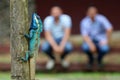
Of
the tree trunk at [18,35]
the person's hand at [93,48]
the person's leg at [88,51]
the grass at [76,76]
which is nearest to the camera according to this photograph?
the tree trunk at [18,35]

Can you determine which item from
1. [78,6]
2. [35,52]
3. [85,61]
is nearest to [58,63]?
[85,61]

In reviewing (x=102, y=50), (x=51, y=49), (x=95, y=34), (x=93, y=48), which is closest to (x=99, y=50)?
(x=102, y=50)

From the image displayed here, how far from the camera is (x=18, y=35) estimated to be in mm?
3279

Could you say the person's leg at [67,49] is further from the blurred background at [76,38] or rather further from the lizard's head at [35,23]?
the lizard's head at [35,23]

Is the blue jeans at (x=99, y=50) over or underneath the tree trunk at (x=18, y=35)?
over

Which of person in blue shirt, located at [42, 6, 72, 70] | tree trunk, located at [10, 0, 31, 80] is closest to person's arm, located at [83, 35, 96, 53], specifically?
person in blue shirt, located at [42, 6, 72, 70]

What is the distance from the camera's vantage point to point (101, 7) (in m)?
11.8

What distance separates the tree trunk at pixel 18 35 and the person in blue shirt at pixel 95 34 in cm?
744

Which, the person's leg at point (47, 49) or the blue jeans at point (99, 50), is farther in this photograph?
the person's leg at point (47, 49)

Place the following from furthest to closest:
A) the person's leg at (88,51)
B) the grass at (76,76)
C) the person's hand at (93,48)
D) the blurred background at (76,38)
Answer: the blurred background at (76,38) → the person's leg at (88,51) → the person's hand at (93,48) → the grass at (76,76)

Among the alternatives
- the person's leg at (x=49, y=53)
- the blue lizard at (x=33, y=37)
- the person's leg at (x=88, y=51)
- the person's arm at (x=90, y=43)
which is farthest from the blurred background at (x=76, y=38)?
the blue lizard at (x=33, y=37)

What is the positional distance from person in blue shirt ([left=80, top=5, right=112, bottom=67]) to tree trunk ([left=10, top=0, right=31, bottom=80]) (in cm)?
744

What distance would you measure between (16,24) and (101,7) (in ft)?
28.3

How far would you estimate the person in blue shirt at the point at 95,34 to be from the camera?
35.3 feet
